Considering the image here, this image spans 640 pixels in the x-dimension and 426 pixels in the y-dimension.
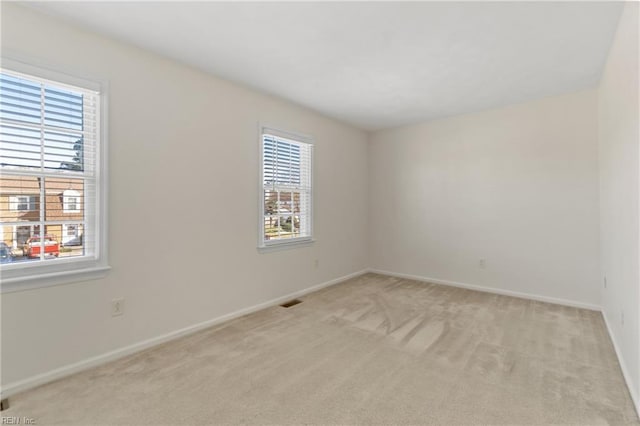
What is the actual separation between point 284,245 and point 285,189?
2.35 ft

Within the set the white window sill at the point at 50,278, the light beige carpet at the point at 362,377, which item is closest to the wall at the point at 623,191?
the light beige carpet at the point at 362,377

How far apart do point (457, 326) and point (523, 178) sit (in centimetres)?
221

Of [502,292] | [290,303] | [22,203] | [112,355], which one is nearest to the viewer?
[22,203]

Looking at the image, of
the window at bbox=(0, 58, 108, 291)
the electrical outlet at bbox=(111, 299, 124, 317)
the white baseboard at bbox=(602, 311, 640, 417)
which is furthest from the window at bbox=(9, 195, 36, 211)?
the white baseboard at bbox=(602, 311, 640, 417)

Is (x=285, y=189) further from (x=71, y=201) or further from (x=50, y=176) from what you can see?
(x=50, y=176)

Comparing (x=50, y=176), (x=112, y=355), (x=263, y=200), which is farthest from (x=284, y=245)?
(x=50, y=176)

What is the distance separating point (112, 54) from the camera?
234 centimetres

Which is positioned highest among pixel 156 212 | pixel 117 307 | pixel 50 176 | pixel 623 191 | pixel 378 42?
pixel 378 42

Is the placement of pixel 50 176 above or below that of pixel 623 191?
above

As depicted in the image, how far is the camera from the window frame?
345cm

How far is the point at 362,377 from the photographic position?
2082mm

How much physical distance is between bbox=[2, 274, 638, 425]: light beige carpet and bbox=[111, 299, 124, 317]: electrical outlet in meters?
0.38

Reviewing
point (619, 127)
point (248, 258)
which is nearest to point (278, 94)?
point (248, 258)

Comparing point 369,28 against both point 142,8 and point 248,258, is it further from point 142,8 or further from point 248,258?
point 248,258
